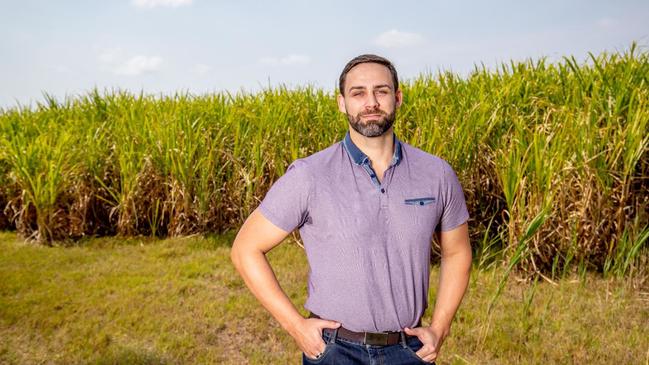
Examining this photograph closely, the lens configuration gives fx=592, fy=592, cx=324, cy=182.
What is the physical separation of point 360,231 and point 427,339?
46 cm

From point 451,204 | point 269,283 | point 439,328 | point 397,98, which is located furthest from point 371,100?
point 439,328

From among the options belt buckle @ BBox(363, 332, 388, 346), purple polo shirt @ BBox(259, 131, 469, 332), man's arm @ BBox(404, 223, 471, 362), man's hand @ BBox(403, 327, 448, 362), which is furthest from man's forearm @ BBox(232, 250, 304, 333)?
man's arm @ BBox(404, 223, 471, 362)

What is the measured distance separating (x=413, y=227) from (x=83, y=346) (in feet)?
12.4

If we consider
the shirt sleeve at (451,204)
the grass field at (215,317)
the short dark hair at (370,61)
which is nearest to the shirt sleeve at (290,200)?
the short dark hair at (370,61)

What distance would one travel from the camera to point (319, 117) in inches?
300

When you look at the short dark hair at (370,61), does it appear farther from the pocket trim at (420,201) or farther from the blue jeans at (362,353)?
the blue jeans at (362,353)

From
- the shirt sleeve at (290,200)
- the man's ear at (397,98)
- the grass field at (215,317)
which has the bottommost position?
the grass field at (215,317)

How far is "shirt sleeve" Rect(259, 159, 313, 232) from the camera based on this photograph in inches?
85.4

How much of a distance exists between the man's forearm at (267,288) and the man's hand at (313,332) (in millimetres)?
31

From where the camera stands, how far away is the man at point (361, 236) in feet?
6.99

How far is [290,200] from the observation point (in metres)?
2.17

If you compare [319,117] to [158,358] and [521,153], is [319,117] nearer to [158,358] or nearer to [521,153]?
[521,153]

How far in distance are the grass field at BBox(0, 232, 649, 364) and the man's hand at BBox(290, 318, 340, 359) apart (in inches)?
76.2

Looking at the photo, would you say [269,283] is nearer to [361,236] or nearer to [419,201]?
[361,236]
